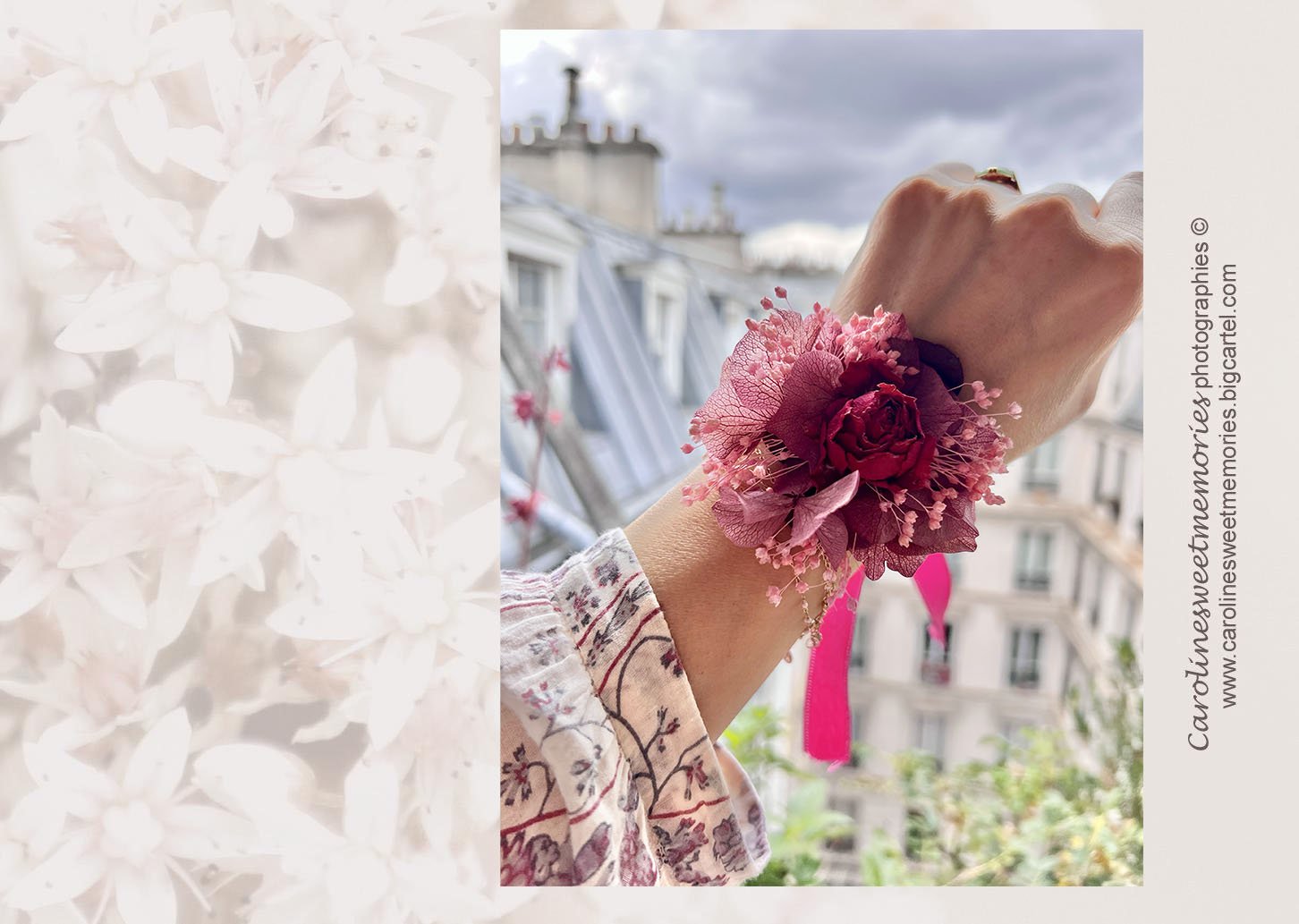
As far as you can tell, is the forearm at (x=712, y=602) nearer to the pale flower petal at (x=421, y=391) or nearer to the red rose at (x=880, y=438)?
the red rose at (x=880, y=438)

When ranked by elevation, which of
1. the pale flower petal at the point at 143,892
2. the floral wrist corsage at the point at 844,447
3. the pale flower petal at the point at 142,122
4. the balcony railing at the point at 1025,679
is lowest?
the balcony railing at the point at 1025,679

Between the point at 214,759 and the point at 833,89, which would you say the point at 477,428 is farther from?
the point at 833,89

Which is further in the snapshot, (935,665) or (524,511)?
(935,665)

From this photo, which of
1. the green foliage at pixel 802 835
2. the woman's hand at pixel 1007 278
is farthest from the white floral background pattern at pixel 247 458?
the green foliage at pixel 802 835

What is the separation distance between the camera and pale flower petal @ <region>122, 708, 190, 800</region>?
604 millimetres

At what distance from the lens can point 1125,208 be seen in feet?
1.77

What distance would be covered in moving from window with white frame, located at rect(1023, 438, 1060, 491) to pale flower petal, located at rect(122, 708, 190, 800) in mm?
2806

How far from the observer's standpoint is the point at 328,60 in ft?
1.95

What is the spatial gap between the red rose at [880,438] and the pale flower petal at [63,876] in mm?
556

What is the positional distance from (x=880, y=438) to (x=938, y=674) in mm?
2783

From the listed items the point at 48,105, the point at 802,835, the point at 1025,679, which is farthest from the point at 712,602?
the point at 1025,679

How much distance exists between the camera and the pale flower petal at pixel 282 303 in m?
0.59

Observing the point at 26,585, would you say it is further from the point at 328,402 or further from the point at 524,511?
the point at 524,511

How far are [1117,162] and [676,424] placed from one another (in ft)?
4.44
